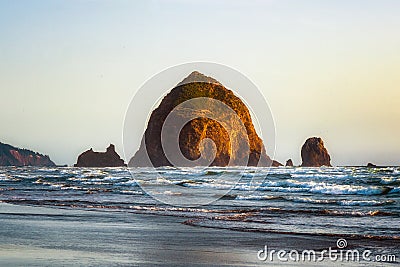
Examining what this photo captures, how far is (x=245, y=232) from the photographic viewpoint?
13148 millimetres

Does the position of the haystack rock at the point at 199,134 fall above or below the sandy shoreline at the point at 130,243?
above

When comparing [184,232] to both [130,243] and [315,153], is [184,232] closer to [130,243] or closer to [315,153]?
[130,243]

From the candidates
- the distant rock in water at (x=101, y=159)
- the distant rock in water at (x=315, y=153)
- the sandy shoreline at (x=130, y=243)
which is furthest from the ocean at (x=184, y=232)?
the distant rock in water at (x=101, y=159)

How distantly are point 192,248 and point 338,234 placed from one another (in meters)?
3.59

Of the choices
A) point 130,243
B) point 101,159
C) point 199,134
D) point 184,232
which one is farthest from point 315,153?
point 130,243

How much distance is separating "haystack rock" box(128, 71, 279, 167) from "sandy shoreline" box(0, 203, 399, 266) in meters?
98.5

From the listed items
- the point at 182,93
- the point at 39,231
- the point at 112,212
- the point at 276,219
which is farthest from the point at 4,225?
the point at 182,93

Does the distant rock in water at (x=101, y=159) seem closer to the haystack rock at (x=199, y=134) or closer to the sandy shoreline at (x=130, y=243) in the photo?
the haystack rock at (x=199, y=134)

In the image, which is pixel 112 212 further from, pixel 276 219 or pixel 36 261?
pixel 36 261

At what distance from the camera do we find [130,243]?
11.2 meters

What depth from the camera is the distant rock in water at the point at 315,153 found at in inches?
5138

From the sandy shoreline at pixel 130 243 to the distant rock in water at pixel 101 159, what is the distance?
5189 inches

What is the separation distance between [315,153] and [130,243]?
123m

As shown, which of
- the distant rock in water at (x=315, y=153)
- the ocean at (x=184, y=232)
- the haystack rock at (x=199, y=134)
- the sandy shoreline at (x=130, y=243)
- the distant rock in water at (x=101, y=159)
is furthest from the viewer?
the distant rock in water at (x=101, y=159)
